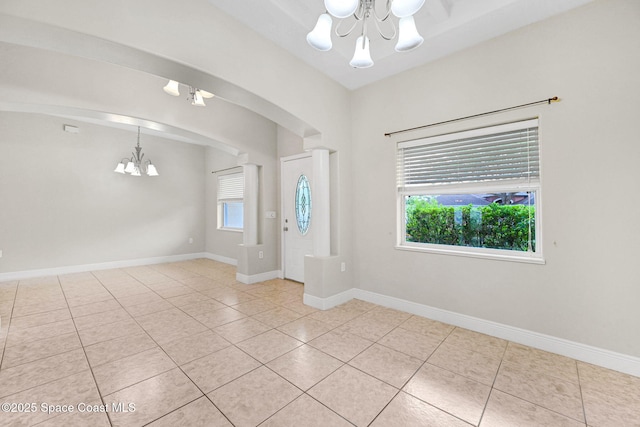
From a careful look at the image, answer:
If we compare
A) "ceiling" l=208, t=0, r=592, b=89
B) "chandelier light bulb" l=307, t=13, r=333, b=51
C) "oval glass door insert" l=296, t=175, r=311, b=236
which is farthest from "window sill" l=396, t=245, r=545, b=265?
"chandelier light bulb" l=307, t=13, r=333, b=51

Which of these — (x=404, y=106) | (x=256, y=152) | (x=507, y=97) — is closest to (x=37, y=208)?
(x=256, y=152)

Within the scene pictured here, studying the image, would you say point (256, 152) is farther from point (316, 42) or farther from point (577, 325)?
point (577, 325)

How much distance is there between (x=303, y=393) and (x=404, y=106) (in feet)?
10.5

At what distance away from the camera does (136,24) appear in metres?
1.76

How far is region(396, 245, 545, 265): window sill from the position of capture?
237 centimetres

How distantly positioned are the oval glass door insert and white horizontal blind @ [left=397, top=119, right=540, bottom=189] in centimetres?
168

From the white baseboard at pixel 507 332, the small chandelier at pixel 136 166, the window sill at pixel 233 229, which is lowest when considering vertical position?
the white baseboard at pixel 507 332

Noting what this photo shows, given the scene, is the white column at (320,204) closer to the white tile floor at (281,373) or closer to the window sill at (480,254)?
the white tile floor at (281,373)

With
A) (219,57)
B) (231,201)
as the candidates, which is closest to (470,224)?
(219,57)

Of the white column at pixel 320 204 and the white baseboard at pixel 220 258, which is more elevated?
the white column at pixel 320 204

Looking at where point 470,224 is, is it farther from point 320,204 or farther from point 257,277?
point 257,277

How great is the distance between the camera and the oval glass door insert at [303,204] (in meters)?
4.34

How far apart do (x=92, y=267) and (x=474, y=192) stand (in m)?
7.19

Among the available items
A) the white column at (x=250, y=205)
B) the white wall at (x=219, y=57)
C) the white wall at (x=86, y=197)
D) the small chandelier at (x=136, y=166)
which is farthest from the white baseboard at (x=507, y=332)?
the white wall at (x=86, y=197)
